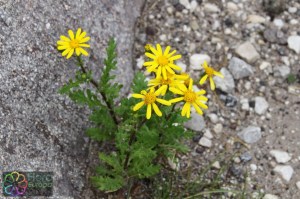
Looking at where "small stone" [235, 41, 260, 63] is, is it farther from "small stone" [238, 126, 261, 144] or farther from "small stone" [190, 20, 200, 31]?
"small stone" [238, 126, 261, 144]

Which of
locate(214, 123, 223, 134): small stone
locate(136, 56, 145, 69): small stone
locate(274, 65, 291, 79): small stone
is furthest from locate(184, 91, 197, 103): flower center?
locate(274, 65, 291, 79): small stone

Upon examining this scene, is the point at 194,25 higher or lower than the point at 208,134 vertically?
higher

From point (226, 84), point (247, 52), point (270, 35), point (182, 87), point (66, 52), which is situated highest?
point (270, 35)

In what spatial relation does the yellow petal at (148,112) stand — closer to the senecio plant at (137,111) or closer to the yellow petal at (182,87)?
the senecio plant at (137,111)

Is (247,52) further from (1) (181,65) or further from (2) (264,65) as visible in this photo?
(1) (181,65)

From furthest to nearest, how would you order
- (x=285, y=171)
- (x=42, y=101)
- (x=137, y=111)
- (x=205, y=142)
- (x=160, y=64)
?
(x=205, y=142), (x=285, y=171), (x=42, y=101), (x=137, y=111), (x=160, y=64)

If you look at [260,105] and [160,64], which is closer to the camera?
[160,64]

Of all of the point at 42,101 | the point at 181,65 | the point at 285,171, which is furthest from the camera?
the point at 181,65

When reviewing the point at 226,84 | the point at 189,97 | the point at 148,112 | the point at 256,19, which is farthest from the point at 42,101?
the point at 256,19
